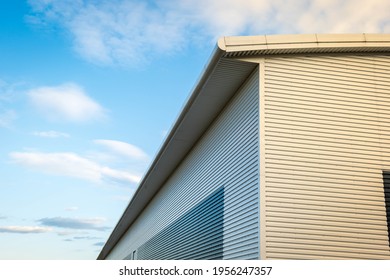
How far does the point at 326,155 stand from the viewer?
11.8 meters

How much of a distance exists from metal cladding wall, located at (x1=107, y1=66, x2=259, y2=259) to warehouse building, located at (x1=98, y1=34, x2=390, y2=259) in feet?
0.18

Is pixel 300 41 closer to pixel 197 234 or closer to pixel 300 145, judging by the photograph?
pixel 300 145

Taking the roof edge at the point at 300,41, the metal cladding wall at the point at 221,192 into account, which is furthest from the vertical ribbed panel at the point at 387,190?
the roof edge at the point at 300,41

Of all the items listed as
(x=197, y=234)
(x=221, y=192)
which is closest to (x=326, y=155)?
(x=221, y=192)

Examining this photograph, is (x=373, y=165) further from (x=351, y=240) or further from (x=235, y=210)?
(x=235, y=210)

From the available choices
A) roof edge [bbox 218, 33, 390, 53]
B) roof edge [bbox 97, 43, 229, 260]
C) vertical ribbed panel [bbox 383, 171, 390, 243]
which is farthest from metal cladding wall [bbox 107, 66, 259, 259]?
vertical ribbed panel [bbox 383, 171, 390, 243]

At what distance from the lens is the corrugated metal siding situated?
1095 cm

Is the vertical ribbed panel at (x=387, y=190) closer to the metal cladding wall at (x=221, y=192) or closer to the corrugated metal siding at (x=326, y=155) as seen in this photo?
the corrugated metal siding at (x=326, y=155)

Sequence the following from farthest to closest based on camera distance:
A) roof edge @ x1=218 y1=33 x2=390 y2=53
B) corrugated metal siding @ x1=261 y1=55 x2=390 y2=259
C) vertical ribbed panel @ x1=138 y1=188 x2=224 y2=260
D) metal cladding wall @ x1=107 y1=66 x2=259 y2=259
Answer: vertical ribbed panel @ x1=138 y1=188 x2=224 y2=260 → metal cladding wall @ x1=107 y1=66 x2=259 y2=259 → roof edge @ x1=218 y1=33 x2=390 y2=53 → corrugated metal siding @ x1=261 y1=55 x2=390 y2=259

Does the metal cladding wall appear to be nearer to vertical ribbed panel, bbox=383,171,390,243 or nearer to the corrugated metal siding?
the corrugated metal siding

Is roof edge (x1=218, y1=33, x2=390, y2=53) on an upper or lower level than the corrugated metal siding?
upper

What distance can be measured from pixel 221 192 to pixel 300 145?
364 centimetres

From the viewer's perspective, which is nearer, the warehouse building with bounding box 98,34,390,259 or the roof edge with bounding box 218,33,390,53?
the warehouse building with bounding box 98,34,390,259
